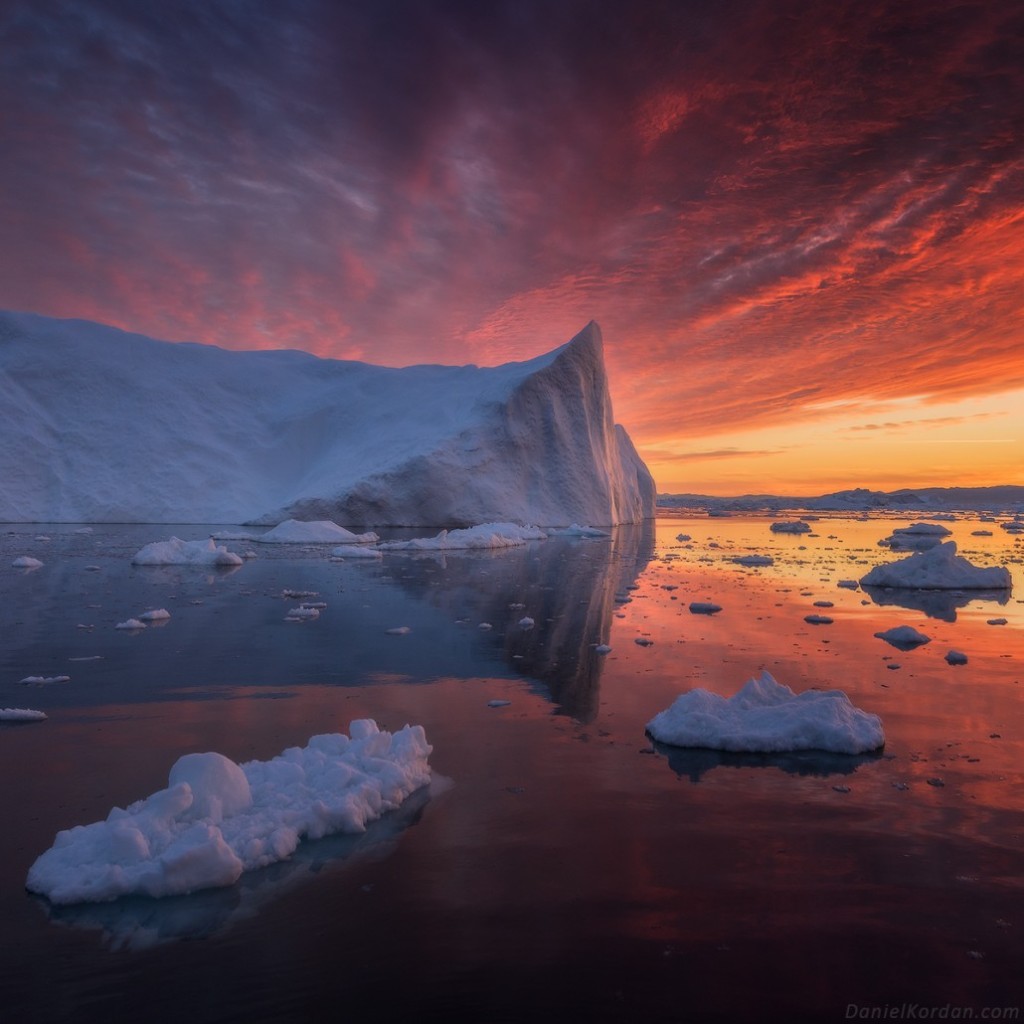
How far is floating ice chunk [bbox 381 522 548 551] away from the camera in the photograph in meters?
21.2

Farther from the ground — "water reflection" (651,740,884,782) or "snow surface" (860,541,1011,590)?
"snow surface" (860,541,1011,590)

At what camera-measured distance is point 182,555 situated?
52.0 ft

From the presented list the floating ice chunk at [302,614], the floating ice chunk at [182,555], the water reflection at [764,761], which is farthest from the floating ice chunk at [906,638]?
the floating ice chunk at [182,555]

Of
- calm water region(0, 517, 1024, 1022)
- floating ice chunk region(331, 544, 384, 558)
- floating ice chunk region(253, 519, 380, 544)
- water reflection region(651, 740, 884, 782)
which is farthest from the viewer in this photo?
floating ice chunk region(253, 519, 380, 544)

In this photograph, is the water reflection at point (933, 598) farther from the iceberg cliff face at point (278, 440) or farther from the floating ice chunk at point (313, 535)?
the iceberg cliff face at point (278, 440)

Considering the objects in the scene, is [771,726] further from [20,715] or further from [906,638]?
[20,715]

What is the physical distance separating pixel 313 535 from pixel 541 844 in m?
20.9

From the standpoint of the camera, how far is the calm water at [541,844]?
213 centimetres

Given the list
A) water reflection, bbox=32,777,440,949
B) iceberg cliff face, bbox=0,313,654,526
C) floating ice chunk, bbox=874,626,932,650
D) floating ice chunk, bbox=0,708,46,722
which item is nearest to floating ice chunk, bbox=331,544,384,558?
iceberg cliff face, bbox=0,313,654,526

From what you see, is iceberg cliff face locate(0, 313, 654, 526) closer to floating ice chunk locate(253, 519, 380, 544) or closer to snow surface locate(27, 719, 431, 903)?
floating ice chunk locate(253, 519, 380, 544)

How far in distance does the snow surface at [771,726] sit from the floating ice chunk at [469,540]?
16796mm

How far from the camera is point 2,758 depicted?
3.92 m

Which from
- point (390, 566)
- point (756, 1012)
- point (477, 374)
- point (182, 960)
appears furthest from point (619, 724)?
point (477, 374)

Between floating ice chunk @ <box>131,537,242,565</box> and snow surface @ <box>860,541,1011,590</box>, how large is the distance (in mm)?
13074
